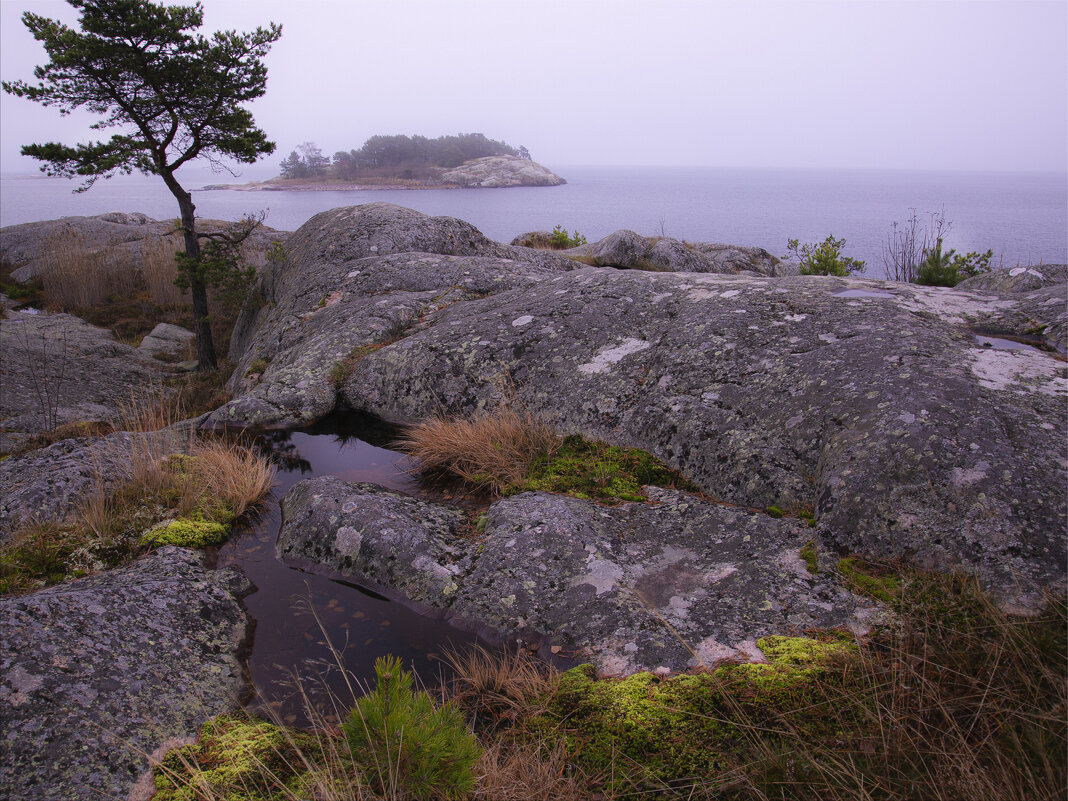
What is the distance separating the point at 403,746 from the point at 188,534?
141 inches

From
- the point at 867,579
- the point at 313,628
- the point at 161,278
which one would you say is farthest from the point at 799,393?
the point at 161,278

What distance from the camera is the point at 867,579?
3439mm

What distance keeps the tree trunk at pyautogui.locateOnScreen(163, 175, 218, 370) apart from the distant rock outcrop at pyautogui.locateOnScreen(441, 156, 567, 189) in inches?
1365

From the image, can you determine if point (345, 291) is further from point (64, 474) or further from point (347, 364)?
point (64, 474)

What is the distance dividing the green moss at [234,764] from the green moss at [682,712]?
122 cm

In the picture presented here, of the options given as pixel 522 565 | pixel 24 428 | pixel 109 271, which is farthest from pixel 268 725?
pixel 109 271

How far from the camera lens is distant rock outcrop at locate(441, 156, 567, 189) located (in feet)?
157

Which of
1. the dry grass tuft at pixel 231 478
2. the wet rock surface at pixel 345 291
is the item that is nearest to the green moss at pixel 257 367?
the wet rock surface at pixel 345 291

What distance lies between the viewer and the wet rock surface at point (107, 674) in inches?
100.0

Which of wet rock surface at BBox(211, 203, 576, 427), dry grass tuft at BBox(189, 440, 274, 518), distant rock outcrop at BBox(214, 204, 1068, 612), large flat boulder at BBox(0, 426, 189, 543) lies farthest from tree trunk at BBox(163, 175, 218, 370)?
dry grass tuft at BBox(189, 440, 274, 518)

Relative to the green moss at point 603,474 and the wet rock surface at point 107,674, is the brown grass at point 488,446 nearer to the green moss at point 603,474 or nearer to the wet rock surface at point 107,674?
the green moss at point 603,474

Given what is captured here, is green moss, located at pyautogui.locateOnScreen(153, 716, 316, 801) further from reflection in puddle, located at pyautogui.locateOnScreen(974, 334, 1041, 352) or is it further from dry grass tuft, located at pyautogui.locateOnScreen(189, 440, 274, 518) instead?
reflection in puddle, located at pyautogui.locateOnScreen(974, 334, 1041, 352)

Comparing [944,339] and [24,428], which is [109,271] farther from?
[944,339]

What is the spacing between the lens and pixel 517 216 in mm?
26656
